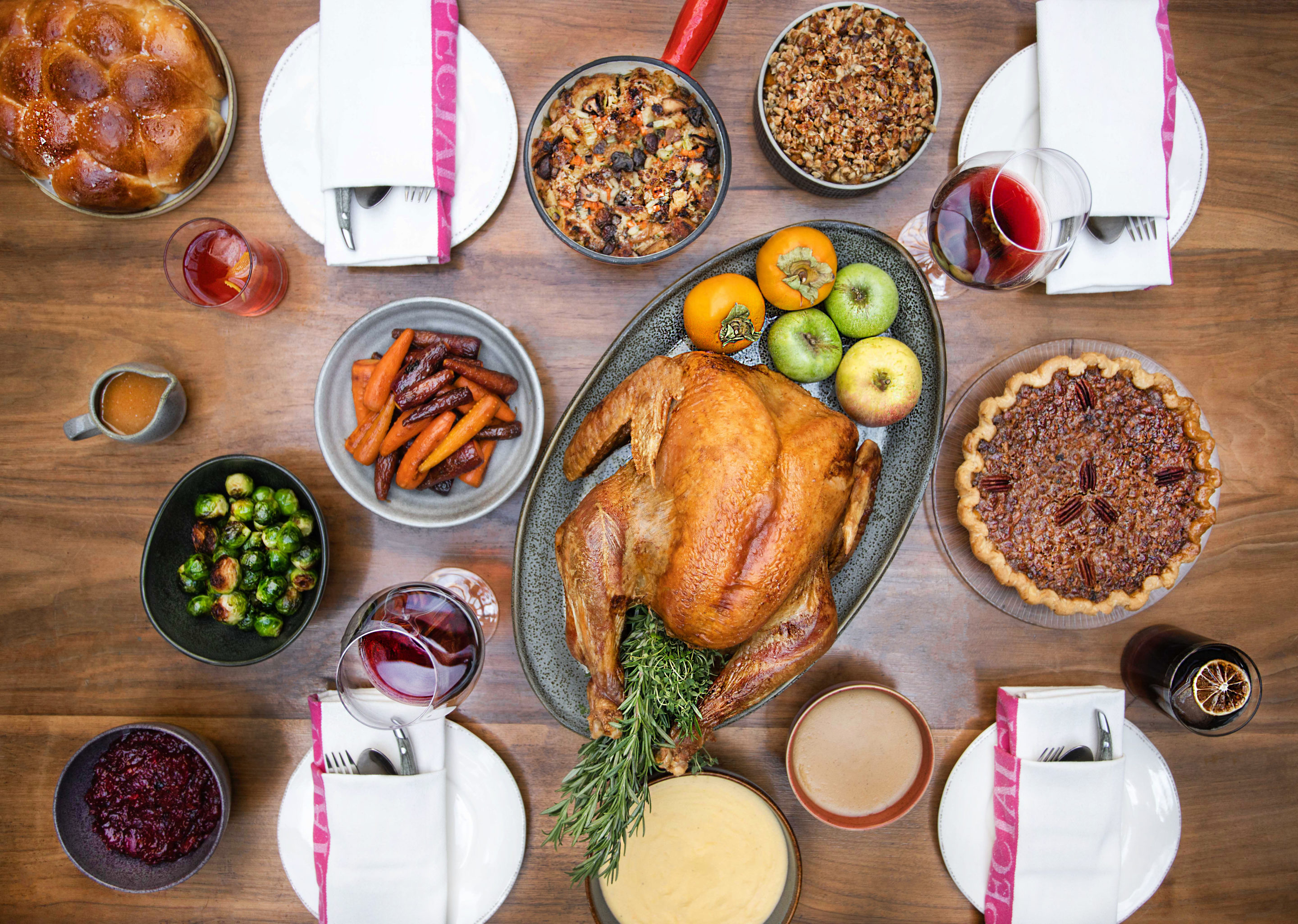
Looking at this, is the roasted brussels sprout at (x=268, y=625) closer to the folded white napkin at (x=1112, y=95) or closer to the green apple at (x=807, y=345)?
the green apple at (x=807, y=345)

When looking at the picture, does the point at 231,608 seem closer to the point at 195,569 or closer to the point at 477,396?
the point at 195,569

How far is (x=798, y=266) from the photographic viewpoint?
1.58 metres

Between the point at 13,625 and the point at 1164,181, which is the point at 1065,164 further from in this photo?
the point at 13,625

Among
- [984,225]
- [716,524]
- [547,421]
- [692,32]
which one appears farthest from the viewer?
[547,421]

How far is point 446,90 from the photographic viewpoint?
171 centimetres

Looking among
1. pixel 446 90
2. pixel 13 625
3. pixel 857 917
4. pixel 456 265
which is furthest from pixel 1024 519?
pixel 13 625

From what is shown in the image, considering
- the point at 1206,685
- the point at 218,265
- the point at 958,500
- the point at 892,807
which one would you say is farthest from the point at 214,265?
the point at 1206,685

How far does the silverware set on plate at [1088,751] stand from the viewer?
1.82 metres

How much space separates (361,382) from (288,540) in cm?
43

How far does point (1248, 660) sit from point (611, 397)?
1.72 m

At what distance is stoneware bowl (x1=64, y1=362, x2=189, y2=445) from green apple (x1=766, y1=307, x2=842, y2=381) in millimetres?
1541

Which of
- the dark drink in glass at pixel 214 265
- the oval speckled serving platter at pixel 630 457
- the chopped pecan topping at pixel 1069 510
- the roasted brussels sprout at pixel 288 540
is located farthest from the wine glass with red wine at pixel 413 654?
the chopped pecan topping at pixel 1069 510

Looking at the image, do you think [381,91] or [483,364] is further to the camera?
[483,364]

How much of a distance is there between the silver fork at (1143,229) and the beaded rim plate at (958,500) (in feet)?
0.91
